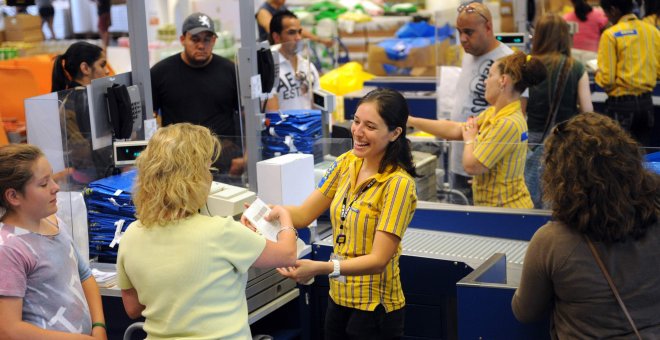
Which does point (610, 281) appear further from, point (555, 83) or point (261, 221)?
point (555, 83)

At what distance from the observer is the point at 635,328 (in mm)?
2518

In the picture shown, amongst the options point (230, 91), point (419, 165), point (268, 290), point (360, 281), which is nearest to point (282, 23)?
point (230, 91)

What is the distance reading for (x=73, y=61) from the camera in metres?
5.34

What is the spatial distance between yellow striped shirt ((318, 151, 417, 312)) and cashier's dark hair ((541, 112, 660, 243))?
1.89 feet

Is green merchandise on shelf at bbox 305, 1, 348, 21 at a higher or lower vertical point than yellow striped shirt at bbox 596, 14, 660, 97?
higher

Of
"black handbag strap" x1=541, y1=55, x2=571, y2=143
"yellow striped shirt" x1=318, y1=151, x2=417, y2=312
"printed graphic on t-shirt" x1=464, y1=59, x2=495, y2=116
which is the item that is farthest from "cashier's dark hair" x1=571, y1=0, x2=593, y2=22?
"yellow striped shirt" x1=318, y1=151, x2=417, y2=312

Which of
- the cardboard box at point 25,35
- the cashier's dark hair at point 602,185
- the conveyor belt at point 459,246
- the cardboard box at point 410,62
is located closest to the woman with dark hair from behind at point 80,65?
the conveyor belt at point 459,246

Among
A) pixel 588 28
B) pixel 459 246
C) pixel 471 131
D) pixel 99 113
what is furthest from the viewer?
pixel 588 28

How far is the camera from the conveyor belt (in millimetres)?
3748

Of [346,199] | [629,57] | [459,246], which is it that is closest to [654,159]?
[459,246]

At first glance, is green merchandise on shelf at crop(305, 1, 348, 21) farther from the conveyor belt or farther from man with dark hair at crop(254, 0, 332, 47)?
the conveyor belt

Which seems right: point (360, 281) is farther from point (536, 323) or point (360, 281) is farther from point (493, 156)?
point (493, 156)

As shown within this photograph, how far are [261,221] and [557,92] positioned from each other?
11.6ft

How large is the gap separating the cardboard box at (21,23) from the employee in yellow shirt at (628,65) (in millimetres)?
6964
